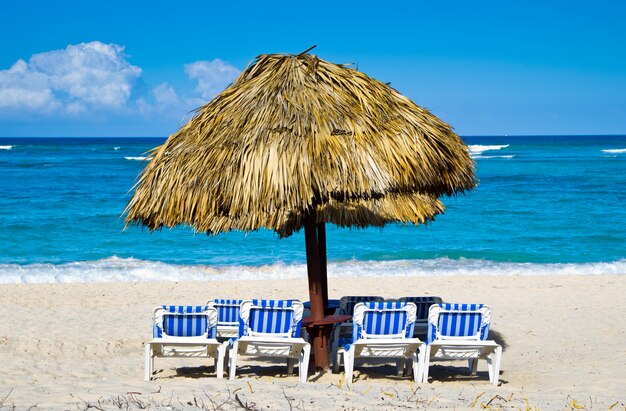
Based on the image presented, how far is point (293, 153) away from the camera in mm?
6332

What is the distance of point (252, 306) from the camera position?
678cm

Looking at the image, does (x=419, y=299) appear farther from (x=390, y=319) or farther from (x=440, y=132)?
(x=440, y=132)

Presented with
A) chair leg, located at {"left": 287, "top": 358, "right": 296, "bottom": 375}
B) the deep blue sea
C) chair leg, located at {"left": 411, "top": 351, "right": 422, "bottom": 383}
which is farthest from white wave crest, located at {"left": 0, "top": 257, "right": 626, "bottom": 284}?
chair leg, located at {"left": 411, "top": 351, "right": 422, "bottom": 383}

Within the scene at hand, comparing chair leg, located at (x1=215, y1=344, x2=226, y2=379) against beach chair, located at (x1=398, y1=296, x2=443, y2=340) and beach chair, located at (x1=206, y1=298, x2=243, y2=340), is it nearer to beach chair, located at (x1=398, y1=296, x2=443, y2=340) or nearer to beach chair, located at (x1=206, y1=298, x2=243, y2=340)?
beach chair, located at (x1=206, y1=298, x2=243, y2=340)

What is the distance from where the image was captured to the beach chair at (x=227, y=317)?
7.99m

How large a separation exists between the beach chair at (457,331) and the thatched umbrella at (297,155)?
1.02 meters

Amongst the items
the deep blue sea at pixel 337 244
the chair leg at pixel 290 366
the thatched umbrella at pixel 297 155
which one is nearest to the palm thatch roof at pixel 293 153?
the thatched umbrella at pixel 297 155

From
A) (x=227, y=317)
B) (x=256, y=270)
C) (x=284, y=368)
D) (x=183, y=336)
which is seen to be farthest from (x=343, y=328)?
(x=256, y=270)

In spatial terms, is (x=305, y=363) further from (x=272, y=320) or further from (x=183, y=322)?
(x=183, y=322)

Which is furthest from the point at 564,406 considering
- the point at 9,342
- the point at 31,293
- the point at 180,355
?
the point at 31,293

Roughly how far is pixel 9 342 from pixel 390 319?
4659mm

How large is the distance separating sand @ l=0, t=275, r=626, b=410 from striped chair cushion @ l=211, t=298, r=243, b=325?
0.49 meters

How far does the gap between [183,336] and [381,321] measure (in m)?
1.75

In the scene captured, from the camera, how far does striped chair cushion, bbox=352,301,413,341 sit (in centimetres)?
681
